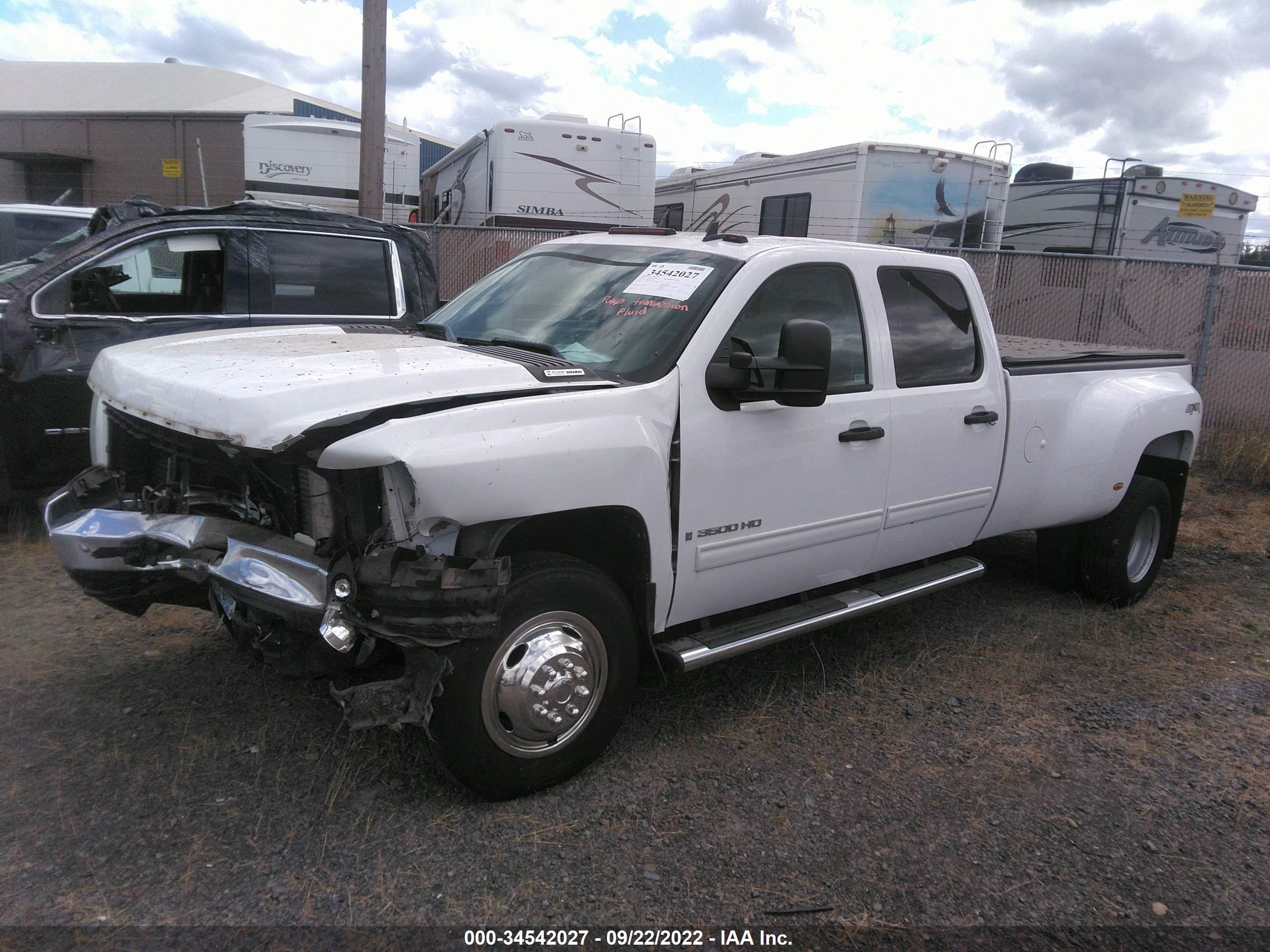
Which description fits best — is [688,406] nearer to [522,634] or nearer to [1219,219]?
[522,634]

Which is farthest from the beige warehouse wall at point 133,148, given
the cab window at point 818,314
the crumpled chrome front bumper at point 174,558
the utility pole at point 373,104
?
the cab window at point 818,314

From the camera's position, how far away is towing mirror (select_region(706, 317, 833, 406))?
3244 millimetres

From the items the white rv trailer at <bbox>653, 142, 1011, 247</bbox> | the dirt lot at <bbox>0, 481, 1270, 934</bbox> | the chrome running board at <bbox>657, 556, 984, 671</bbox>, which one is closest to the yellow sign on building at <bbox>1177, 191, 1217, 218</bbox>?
the white rv trailer at <bbox>653, 142, 1011, 247</bbox>

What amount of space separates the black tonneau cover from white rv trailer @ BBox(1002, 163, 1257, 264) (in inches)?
403

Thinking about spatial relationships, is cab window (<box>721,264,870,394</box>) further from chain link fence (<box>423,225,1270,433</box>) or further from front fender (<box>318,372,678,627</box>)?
chain link fence (<box>423,225,1270,433</box>)

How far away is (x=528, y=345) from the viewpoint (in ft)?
12.0

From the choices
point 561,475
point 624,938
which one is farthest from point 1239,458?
point 624,938

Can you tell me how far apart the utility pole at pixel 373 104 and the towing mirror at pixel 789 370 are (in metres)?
6.40

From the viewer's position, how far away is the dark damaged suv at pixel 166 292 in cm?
527

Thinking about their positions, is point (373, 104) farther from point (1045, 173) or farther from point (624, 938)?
point (1045, 173)

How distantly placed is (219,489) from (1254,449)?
945 centimetres

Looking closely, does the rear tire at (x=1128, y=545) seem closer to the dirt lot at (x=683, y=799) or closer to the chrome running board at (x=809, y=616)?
the dirt lot at (x=683, y=799)

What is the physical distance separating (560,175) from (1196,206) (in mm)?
10125

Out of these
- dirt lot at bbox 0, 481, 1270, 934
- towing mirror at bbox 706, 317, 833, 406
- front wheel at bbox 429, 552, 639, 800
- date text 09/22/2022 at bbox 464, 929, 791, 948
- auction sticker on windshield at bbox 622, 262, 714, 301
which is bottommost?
date text 09/22/2022 at bbox 464, 929, 791, 948
